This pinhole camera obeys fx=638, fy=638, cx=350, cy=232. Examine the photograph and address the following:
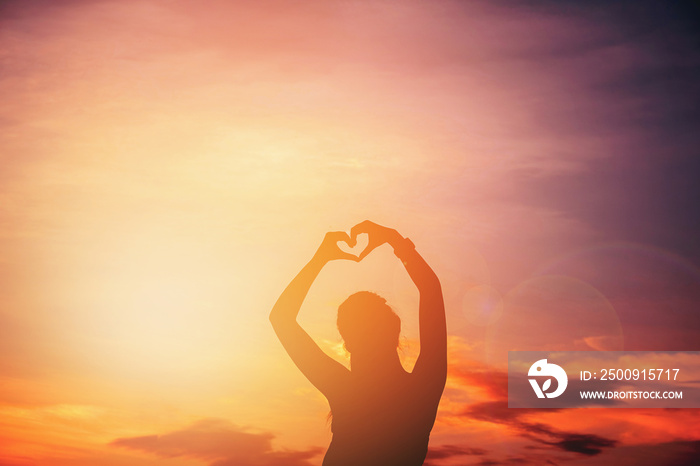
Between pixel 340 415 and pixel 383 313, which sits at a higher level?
pixel 383 313

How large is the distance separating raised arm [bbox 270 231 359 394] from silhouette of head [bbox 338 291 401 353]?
0.17 meters

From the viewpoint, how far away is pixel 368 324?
11.4 feet

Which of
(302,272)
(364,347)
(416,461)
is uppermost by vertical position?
(302,272)

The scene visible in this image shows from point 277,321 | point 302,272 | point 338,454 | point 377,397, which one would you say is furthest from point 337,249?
point 338,454

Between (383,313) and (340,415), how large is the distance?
590 millimetres

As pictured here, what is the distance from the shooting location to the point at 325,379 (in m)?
3.41

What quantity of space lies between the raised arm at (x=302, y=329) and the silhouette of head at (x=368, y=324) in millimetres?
173

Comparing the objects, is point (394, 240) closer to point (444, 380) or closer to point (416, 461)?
point (444, 380)

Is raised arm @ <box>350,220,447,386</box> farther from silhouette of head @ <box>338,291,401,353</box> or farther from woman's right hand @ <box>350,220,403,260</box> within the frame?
silhouette of head @ <box>338,291,401,353</box>

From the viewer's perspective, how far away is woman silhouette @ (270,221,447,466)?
3.29m

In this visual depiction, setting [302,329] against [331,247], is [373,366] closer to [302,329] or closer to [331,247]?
[302,329]

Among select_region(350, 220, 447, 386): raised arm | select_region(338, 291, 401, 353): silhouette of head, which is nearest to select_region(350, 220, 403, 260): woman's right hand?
select_region(350, 220, 447, 386): raised arm

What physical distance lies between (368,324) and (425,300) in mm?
350

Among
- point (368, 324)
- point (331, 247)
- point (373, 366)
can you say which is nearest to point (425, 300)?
point (368, 324)
